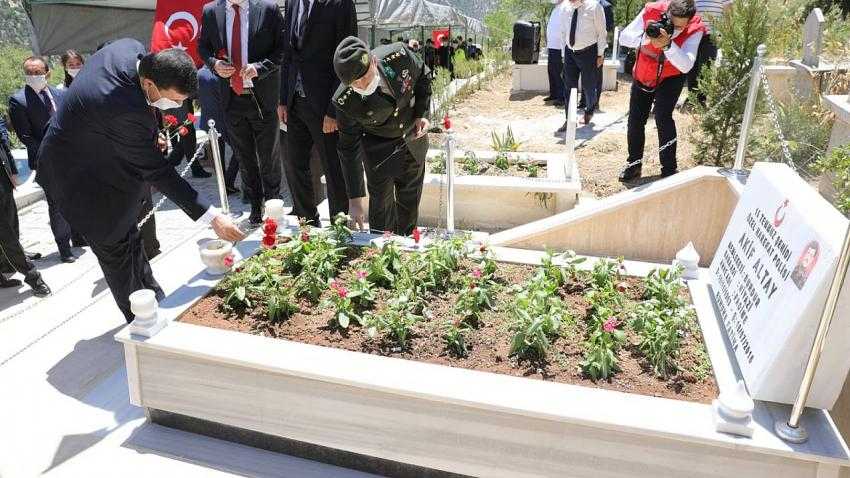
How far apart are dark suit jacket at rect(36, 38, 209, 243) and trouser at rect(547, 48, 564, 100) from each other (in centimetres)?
731

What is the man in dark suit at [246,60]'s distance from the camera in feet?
16.3

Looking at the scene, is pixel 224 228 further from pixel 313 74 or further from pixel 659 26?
pixel 659 26

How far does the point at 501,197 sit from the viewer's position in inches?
217

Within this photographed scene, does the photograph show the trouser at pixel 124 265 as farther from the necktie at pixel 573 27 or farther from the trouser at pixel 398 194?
the necktie at pixel 573 27

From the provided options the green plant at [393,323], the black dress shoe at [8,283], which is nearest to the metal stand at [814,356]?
the green plant at [393,323]

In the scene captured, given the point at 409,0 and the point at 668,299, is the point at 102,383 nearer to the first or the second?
the point at 668,299

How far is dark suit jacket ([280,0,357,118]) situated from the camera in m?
4.63

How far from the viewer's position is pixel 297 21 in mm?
4703

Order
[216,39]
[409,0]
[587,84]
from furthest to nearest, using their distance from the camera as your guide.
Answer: [409,0] < [587,84] < [216,39]

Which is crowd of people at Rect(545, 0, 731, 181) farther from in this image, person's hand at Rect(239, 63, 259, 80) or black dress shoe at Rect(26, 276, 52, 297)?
black dress shoe at Rect(26, 276, 52, 297)

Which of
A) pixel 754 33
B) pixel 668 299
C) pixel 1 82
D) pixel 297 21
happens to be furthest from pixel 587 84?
pixel 1 82

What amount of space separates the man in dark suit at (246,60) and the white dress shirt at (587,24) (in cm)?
431

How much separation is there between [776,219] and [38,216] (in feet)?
22.6

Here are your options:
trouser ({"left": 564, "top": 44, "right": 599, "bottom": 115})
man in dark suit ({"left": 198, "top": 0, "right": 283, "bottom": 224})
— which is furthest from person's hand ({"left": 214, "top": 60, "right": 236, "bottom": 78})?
trouser ({"left": 564, "top": 44, "right": 599, "bottom": 115})
